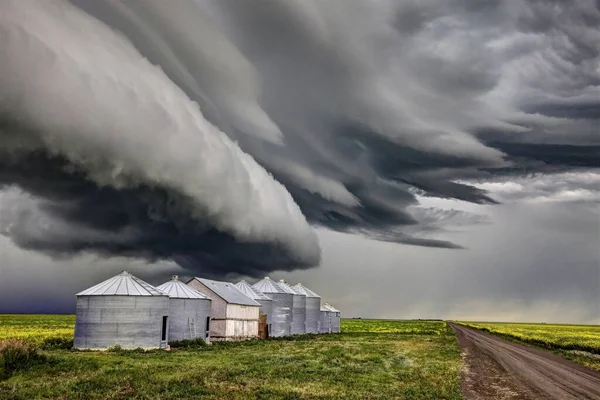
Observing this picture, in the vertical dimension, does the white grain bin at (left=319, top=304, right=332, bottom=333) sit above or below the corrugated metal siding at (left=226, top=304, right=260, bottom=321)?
below

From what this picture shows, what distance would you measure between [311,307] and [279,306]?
16.0m

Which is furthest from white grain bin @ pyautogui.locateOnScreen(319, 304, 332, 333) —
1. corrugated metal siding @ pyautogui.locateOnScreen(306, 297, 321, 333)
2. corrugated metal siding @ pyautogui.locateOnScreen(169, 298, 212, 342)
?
corrugated metal siding @ pyautogui.locateOnScreen(169, 298, 212, 342)

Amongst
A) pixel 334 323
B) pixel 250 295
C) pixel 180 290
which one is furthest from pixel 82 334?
pixel 334 323

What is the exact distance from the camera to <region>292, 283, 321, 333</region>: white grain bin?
298 ft

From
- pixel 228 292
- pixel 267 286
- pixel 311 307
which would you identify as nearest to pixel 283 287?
pixel 267 286

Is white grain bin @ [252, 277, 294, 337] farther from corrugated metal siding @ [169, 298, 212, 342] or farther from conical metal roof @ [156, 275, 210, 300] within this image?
conical metal roof @ [156, 275, 210, 300]

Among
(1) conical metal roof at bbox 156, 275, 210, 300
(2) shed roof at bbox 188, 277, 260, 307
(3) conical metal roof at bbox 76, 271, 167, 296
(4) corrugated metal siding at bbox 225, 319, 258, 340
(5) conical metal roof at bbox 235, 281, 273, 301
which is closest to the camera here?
(3) conical metal roof at bbox 76, 271, 167, 296

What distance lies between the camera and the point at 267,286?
79.8 m

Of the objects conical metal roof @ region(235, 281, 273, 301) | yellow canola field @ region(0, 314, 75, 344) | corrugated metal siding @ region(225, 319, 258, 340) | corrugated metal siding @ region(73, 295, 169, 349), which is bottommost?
yellow canola field @ region(0, 314, 75, 344)

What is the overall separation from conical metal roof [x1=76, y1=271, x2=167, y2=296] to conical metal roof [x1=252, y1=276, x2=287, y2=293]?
104 feet

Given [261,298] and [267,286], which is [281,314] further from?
[261,298]

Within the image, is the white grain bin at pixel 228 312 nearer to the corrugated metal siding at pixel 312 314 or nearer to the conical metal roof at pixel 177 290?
the conical metal roof at pixel 177 290

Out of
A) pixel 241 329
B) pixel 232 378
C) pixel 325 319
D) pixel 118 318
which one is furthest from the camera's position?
pixel 325 319

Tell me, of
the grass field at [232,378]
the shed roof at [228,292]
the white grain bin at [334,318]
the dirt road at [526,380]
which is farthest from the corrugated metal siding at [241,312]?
the white grain bin at [334,318]
